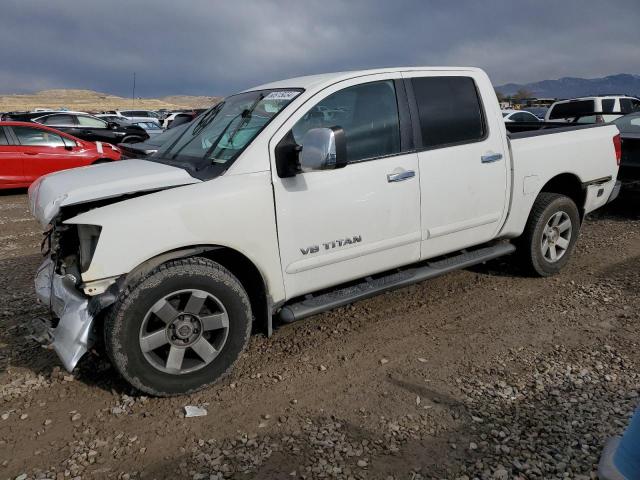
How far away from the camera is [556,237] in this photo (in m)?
4.74

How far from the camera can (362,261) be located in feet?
11.3

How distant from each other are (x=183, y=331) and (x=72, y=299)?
653 millimetres

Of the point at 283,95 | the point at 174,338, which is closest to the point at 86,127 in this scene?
the point at 283,95

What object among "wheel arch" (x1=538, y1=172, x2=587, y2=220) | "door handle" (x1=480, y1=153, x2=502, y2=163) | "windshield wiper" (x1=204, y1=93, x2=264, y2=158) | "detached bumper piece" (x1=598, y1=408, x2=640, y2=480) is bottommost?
"detached bumper piece" (x1=598, y1=408, x2=640, y2=480)

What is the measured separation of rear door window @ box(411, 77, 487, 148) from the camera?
12.2 ft

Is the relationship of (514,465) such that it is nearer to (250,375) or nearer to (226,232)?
(250,375)

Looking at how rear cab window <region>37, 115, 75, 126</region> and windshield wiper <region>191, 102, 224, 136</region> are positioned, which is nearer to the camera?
windshield wiper <region>191, 102, 224, 136</region>

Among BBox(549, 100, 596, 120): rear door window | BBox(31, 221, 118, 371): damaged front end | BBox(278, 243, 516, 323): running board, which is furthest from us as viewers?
BBox(549, 100, 596, 120): rear door window

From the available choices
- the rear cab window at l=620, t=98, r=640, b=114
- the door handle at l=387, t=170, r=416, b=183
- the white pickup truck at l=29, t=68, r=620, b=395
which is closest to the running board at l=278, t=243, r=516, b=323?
the white pickup truck at l=29, t=68, r=620, b=395

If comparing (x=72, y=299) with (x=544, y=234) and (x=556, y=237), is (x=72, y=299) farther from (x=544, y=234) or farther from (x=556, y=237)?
(x=556, y=237)

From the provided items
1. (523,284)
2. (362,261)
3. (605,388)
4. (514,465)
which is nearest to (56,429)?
(362,261)

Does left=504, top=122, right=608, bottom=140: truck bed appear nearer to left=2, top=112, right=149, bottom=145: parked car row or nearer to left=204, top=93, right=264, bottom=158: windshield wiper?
left=204, top=93, right=264, bottom=158: windshield wiper

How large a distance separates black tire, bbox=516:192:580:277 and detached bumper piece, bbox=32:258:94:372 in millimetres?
3735

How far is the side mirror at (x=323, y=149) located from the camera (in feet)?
9.47
